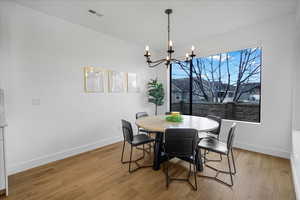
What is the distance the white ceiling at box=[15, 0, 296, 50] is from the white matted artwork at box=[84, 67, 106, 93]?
0.92 m

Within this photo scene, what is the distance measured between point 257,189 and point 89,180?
7.76 ft

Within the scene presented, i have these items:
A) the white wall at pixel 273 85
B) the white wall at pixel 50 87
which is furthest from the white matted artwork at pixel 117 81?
the white wall at pixel 273 85

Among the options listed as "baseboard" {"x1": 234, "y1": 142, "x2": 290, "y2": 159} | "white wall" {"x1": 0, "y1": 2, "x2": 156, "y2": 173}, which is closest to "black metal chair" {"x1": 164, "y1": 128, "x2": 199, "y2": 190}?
"baseboard" {"x1": 234, "y1": 142, "x2": 290, "y2": 159}

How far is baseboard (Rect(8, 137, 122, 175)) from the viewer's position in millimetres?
2340

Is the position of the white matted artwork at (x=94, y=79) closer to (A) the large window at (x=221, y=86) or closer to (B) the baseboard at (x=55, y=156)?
(B) the baseboard at (x=55, y=156)

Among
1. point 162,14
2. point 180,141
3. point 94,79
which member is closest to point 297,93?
point 180,141

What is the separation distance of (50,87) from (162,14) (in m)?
2.48

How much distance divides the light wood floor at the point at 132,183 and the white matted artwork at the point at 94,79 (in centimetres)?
155

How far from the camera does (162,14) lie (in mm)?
2656

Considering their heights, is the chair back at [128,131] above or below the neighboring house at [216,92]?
below

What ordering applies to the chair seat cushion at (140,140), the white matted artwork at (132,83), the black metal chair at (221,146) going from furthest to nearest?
the white matted artwork at (132,83) → the chair seat cushion at (140,140) → the black metal chair at (221,146)

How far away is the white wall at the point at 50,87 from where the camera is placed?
2.29 m

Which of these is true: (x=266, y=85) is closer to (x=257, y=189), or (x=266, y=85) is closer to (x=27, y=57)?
(x=257, y=189)

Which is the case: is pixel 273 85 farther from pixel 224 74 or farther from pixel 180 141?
pixel 180 141
